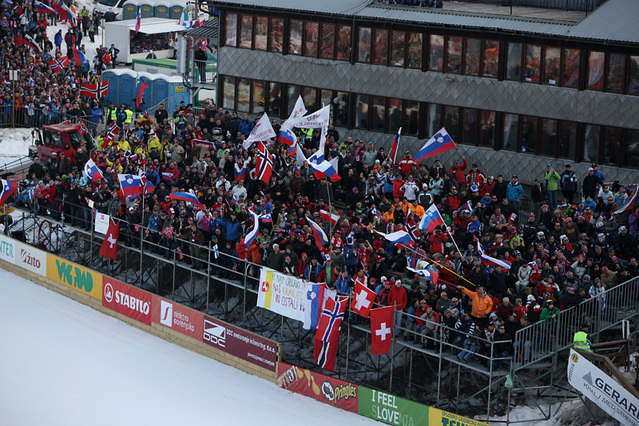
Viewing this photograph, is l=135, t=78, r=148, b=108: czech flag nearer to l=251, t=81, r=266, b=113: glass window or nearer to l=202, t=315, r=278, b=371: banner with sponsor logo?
l=251, t=81, r=266, b=113: glass window

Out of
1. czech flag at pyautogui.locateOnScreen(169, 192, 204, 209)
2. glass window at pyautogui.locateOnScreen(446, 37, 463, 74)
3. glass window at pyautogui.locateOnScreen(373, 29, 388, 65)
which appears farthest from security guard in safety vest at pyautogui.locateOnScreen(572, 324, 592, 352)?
glass window at pyautogui.locateOnScreen(373, 29, 388, 65)

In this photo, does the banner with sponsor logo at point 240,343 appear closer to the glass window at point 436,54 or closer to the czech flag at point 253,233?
the czech flag at point 253,233

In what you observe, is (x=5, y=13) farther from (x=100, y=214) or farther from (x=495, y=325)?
(x=495, y=325)

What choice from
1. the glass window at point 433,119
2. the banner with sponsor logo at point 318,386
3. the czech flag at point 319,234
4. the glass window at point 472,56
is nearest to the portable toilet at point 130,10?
the glass window at point 433,119

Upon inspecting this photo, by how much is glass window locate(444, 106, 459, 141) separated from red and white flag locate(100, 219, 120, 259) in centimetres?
1131

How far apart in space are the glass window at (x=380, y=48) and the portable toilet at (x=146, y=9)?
31493mm

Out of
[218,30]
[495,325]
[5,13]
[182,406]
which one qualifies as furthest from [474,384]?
[5,13]

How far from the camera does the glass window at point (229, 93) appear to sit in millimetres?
44153

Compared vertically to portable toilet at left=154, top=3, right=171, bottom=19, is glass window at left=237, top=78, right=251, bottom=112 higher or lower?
lower

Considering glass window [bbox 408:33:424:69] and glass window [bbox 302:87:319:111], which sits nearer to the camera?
glass window [bbox 408:33:424:69]

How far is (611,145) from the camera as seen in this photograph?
35594 millimetres

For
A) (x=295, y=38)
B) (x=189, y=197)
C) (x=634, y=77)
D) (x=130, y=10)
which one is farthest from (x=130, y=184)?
(x=130, y=10)

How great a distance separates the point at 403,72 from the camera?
129 ft

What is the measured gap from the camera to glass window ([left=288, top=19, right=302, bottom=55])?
41.9 m
